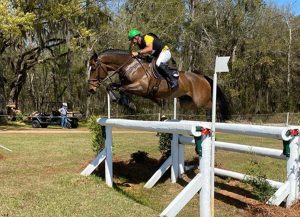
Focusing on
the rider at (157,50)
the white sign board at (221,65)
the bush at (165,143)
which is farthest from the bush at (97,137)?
the white sign board at (221,65)

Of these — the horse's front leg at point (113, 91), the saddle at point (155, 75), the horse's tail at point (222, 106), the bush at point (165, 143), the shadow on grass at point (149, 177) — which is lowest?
the shadow on grass at point (149, 177)

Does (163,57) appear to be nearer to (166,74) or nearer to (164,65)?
(164,65)

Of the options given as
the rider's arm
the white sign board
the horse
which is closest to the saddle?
the horse

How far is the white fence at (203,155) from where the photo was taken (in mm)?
5770

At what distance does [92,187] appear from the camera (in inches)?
318

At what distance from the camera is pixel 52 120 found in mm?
27344

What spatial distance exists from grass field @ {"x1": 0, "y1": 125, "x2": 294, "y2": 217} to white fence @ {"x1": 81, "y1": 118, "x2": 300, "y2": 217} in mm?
368

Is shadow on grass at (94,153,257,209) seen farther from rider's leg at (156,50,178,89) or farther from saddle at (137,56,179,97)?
rider's leg at (156,50,178,89)

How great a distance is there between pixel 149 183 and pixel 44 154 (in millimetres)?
3760

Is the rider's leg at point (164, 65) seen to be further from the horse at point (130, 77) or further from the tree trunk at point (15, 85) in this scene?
the tree trunk at point (15, 85)

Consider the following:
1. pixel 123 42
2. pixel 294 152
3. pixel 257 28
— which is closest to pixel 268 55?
pixel 257 28

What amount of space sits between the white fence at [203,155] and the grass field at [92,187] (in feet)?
1.21

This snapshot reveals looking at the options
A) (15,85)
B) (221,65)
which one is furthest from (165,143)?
(15,85)

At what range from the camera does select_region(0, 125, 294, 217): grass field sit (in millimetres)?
6750
